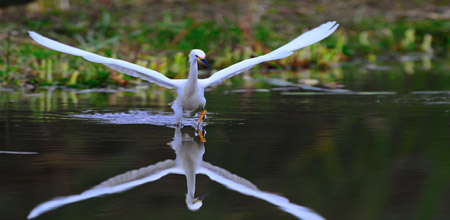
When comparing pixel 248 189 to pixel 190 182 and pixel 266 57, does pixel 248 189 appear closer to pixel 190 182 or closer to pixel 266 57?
pixel 190 182

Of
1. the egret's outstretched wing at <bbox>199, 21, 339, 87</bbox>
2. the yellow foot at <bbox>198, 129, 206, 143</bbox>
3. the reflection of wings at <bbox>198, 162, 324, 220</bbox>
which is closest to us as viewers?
the reflection of wings at <bbox>198, 162, 324, 220</bbox>

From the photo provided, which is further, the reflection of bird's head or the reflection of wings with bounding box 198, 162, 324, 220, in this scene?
the reflection of bird's head

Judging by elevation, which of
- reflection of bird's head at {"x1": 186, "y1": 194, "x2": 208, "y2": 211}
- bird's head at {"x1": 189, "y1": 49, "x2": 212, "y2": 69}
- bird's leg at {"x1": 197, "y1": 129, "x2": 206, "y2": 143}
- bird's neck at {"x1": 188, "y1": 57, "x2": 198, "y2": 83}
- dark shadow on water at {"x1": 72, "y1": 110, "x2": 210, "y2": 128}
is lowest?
reflection of bird's head at {"x1": 186, "y1": 194, "x2": 208, "y2": 211}

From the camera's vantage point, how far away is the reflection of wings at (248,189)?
16.7 ft

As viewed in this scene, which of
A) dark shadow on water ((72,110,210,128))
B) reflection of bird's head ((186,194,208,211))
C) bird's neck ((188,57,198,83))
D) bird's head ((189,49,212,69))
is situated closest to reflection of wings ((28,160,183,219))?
reflection of bird's head ((186,194,208,211))

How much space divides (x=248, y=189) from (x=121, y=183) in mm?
827

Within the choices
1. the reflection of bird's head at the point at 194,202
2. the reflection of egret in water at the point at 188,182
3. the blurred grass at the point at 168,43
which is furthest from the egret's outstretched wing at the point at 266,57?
the blurred grass at the point at 168,43

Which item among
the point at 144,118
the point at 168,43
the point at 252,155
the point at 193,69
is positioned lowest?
the point at 252,155

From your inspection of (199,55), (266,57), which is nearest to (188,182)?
(199,55)

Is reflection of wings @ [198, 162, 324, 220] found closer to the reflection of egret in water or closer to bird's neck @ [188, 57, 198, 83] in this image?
the reflection of egret in water

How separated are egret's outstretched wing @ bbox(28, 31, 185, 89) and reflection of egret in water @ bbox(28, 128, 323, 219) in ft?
4.61

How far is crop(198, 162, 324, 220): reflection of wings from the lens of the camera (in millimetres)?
5102

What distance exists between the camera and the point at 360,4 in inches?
1063

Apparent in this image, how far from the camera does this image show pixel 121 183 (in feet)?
19.6
